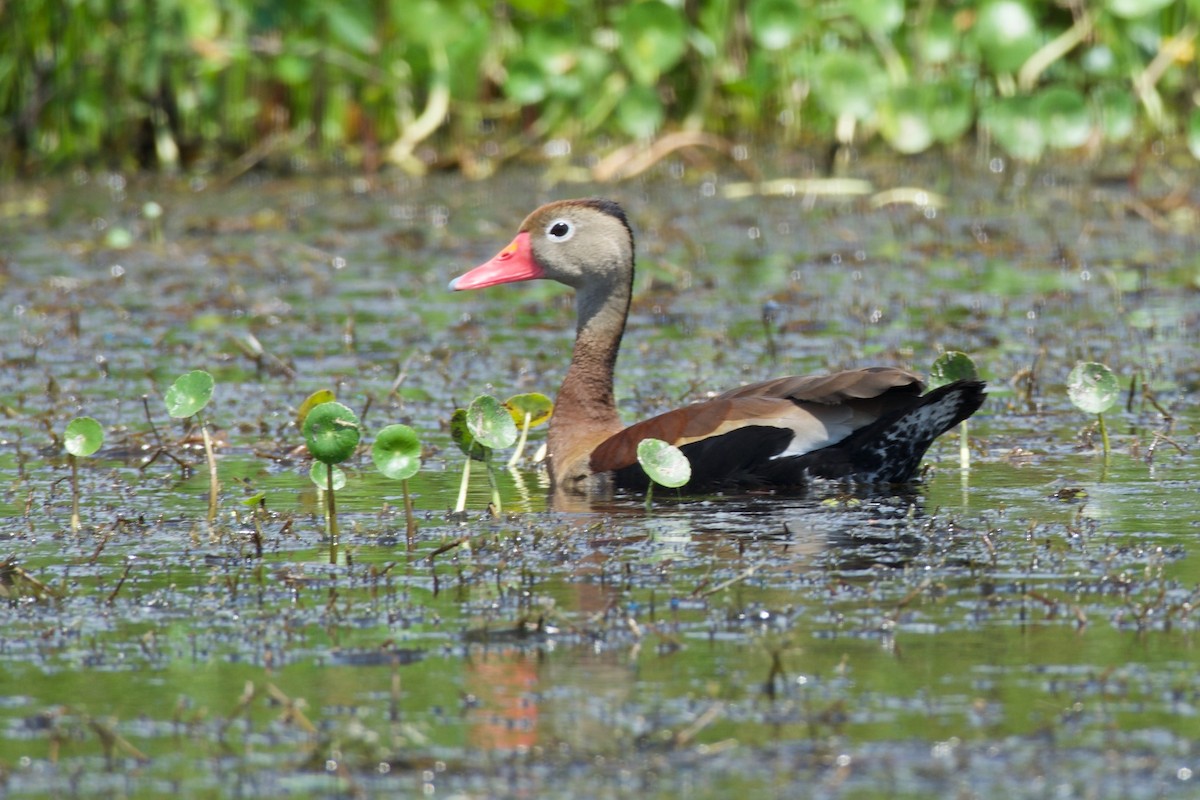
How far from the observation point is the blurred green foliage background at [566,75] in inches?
574

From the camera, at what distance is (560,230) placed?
765 cm

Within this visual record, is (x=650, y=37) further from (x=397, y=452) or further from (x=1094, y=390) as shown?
(x=397, y=452)

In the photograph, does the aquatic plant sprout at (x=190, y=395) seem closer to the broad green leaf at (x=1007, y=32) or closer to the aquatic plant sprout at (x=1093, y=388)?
the aquatic plant sprout at (x=1093, y=388)

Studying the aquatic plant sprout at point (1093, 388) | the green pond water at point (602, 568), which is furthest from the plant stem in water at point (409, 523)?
the aquatic plant sprout at point (1093, 388)

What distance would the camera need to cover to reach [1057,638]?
4.66 metres

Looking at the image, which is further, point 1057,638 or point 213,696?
point 1057,638

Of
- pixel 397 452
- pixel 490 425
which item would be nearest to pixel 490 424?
pixel 490 425

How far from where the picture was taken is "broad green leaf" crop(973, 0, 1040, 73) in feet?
47.3

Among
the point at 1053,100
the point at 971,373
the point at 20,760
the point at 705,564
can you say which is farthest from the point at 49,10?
the point at 20,760

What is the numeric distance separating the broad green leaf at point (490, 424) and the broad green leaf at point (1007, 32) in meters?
8.86

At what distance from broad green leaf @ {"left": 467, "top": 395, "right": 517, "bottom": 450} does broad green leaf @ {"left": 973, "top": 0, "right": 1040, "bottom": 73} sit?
8.86 m

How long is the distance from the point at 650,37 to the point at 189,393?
8728mm

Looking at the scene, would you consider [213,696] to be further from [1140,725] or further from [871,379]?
[871,379]

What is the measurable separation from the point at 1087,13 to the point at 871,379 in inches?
362
